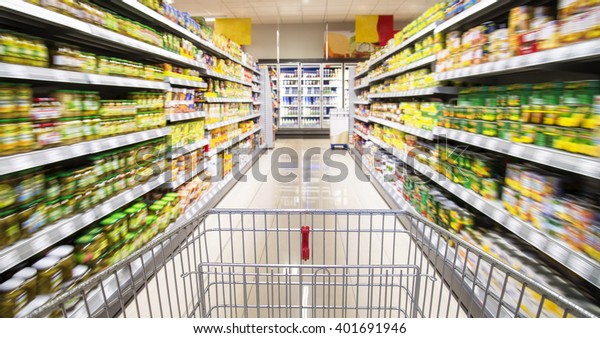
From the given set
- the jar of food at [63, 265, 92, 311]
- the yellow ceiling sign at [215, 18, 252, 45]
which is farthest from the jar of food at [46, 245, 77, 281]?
the yellow ceiling sign at [215, 18, 252, 45]

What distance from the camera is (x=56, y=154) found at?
6.12 feet

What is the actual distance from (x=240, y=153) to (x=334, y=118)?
3.49 meters

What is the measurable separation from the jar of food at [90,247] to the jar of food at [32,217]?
11.3 inches

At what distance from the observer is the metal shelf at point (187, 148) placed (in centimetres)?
348

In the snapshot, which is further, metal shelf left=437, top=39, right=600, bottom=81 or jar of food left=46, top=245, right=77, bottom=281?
jar of food left=46, top=245, right=77, bottom=281

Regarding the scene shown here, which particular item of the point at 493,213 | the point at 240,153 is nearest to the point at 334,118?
the point at 240,153

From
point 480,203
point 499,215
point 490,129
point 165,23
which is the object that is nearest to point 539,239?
point 499,215

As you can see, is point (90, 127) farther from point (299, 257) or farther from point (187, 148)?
point (299, 257)

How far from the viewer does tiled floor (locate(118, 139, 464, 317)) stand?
1660 millimetres

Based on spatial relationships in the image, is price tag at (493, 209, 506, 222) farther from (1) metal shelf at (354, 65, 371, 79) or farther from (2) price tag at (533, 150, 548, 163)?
(1) metal shelf at (354, 65, 371, 79)

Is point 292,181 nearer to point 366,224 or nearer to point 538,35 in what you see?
point 366,224

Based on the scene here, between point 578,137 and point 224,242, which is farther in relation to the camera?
point 224,242

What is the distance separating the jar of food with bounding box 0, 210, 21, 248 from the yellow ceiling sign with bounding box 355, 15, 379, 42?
10.7 m

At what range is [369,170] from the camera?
6.12 meters
